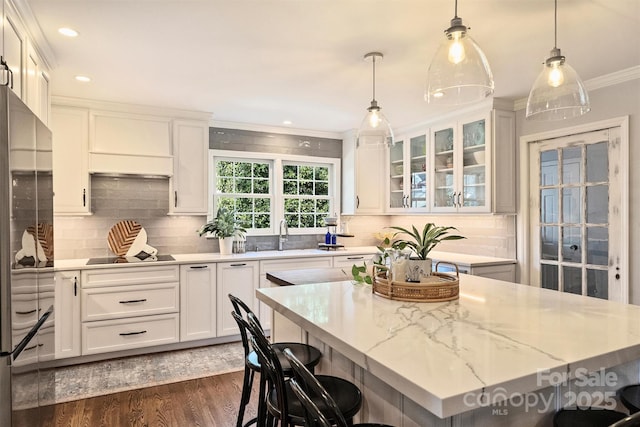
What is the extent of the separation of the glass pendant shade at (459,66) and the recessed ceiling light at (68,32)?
2108 mm

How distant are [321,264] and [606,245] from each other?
2.67m

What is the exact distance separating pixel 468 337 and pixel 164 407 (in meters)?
2.35

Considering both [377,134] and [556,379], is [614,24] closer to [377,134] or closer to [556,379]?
[377,134]

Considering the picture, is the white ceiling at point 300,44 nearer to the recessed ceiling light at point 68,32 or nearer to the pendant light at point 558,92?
the recessed ceiling light at point 68,32

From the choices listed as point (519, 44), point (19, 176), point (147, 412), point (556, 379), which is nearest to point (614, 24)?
point (519, 44)

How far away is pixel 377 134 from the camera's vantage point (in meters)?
2.75

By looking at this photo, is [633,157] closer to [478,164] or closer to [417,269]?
[478,164]

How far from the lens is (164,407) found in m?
2.85

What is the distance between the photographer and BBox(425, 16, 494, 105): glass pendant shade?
1.71 meters

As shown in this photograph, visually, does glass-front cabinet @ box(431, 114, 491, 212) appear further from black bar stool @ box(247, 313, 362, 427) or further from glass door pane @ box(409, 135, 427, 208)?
black bar stool @ box(247, 313, 362, 427)

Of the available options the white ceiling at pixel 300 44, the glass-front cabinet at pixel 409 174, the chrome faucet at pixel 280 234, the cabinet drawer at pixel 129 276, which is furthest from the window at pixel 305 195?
the cabinet drawer at pixel 129 276

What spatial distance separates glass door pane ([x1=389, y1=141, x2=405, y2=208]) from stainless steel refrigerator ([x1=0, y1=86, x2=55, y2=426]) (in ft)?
12.6

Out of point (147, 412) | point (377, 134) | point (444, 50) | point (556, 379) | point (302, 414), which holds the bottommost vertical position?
point (147, 412)

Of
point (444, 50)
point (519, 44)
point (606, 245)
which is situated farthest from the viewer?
point (606, 245)
